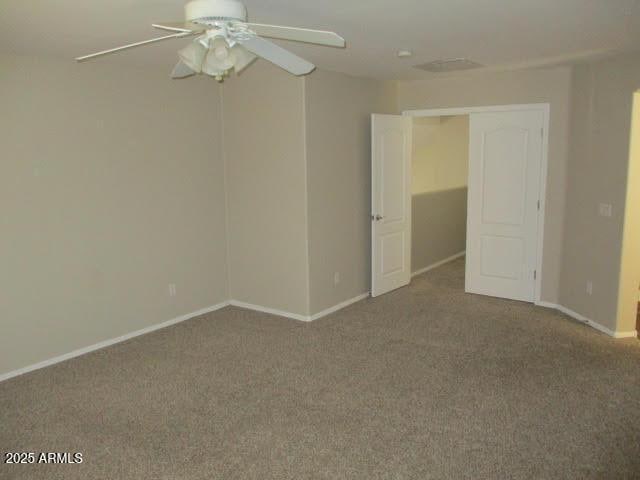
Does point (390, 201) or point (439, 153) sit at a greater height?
point (439, 153)

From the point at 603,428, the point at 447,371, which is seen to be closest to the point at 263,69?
the point at 447,371

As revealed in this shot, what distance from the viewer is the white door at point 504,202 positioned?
557cm

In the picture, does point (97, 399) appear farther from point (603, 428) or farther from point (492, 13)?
point (492, 13)

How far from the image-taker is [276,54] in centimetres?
241

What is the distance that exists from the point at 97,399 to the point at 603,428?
3261 mm

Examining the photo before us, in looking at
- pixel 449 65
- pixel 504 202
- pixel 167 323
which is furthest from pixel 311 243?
pixel 504 202

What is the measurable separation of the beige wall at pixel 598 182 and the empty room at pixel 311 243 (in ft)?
0.08

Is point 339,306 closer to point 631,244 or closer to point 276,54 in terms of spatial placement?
point 631,244

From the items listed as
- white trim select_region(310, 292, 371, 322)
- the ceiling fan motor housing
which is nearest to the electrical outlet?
white trim select_region(310, 292, 371, 322)

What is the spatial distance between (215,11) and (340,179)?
353 cm

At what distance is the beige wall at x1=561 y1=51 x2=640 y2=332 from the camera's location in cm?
452

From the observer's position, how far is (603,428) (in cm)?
322

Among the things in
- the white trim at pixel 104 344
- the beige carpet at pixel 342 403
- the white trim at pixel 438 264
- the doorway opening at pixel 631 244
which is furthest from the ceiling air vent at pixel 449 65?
the white trim at pixel 104 344

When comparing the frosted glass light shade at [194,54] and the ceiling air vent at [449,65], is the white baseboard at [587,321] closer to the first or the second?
the ceiling air vent at [449,65]
